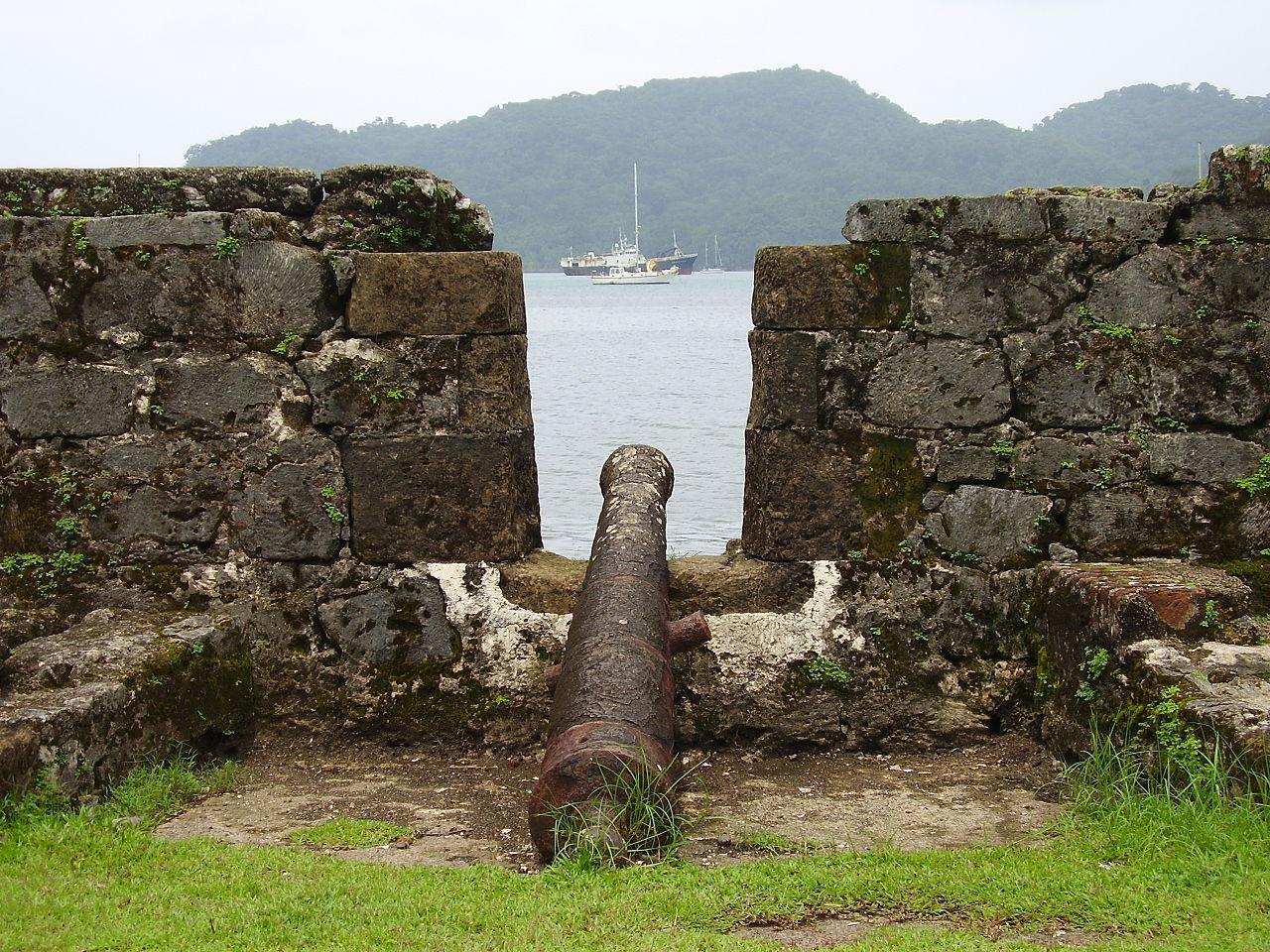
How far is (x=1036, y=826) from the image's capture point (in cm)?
421

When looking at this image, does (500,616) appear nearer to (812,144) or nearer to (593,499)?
(593,499)

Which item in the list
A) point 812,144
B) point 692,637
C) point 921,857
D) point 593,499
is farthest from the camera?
point 812,144

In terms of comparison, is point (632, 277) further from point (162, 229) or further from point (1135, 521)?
point (1135, 521)

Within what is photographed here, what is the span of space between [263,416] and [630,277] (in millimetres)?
66555

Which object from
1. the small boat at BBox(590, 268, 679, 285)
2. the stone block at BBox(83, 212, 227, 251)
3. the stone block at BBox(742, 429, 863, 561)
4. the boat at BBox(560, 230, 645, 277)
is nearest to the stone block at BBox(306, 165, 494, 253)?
the stone block at BBox(83, 212, 227, 251)

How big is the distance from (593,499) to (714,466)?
2879 mm

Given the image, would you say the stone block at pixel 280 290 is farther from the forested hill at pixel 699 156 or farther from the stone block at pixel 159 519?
the forested hill at pixel 699 156

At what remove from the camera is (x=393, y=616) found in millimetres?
5305

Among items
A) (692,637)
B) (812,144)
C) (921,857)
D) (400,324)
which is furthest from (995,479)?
(812,144)

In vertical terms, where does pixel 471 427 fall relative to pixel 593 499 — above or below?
above

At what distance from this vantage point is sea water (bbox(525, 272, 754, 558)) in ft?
46.5

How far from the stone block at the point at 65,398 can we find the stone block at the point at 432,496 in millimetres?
913

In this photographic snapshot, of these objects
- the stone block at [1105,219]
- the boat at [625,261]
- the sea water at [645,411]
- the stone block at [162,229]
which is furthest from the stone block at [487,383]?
the boat at [625,261]

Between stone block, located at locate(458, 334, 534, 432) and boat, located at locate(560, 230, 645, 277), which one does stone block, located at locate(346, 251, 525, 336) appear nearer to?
stone block, located at locate(458, 334, 534, 432)
